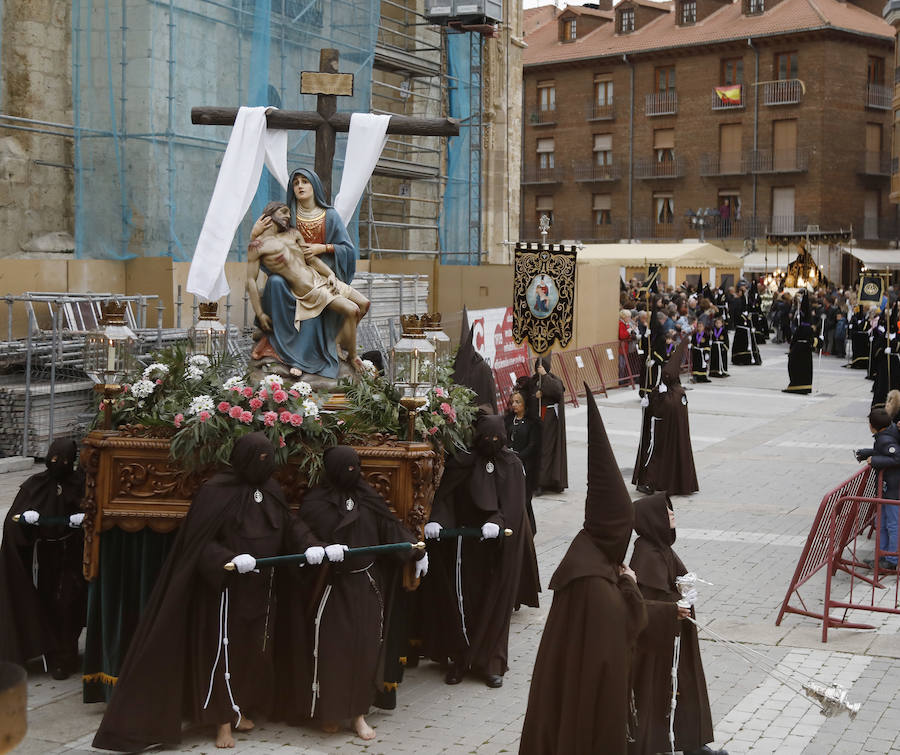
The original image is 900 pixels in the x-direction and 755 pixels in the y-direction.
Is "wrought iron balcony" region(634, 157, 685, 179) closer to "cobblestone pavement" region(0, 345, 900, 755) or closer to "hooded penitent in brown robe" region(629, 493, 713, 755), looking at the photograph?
"cobblestone pavement" region(0, 345, 900, 755)

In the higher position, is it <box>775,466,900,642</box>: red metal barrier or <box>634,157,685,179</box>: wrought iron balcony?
<box>634,157,685,179</box>: wrought iron balcony

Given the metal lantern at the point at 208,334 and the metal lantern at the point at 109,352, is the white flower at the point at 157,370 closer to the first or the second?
the metal lantern at the point at 109,352

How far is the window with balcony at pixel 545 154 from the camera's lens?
62219 millimetres

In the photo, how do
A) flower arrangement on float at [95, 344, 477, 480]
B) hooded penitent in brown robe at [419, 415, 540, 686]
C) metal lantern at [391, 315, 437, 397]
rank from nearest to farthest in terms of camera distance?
flower arrangement on float at [95, 344, 477, 480] < metal lantern at [391, 315, 437, 397] < hooded penitent in brown robe at [419, 415, 540, 686]

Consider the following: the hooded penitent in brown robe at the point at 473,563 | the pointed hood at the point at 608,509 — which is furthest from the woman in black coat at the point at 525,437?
the pointed hood at the point at 608,509

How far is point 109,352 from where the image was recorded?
8047 mm

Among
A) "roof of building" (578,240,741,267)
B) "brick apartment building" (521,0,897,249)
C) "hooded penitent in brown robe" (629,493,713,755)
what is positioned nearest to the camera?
"hooded penitent in brown robe" (629,493,713,755)

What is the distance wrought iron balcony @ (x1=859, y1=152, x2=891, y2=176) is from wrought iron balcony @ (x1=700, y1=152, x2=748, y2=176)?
5.15 m

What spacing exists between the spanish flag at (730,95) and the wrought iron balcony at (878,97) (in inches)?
224

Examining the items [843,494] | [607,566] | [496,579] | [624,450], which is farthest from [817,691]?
[624,450]

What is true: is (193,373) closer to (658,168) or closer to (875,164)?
(658,168)

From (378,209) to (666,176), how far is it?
30485 mm

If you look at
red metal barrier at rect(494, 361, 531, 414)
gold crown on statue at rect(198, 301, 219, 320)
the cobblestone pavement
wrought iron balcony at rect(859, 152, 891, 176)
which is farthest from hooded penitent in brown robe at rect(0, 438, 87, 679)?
wrought iron balcony at rect(859, 152, 891, 176)

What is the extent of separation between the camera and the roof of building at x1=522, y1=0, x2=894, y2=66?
5534cm
